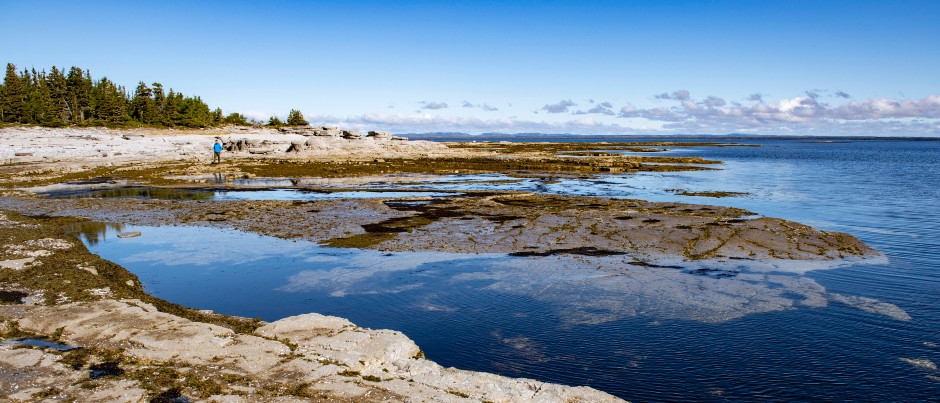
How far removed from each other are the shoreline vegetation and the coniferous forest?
45.0 meters

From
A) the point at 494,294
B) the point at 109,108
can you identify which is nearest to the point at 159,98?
the point at 109,108

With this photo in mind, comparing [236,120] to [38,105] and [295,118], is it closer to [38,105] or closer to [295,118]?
[295,118]

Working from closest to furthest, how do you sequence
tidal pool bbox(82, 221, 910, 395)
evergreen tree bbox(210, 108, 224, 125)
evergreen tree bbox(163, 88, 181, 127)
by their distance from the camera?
tidal pool bbox(82, 221, 910, 395), evergreen tree bbox(163, 88, 181, 127), evergreen tree bbox(210, 108, 224, 125)

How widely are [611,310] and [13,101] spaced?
3824 inches

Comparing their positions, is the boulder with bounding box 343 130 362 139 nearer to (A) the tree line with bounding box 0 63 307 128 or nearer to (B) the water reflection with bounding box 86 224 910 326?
(A) the tree line with bounding box 0 63 307 128

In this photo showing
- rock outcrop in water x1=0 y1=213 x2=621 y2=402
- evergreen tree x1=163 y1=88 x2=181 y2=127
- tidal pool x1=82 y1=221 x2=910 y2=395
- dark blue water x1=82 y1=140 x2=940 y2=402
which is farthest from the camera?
evergreen tree x1=163 y1=88 x2=181 y2=127

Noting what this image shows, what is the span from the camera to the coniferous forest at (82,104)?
261 ft

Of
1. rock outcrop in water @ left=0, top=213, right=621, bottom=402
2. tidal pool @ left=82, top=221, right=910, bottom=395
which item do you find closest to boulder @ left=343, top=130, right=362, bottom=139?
tidal pool @ left=82, top=221, right=910, bottom=395

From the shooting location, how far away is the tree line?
7956cm

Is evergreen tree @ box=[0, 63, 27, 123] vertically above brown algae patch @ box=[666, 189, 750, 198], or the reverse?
evergreen tree @ box=[0, 63, 27, 123]

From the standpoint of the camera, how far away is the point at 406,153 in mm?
74375

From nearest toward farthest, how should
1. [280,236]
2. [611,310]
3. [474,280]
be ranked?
[611,310] < [474,280] < [280,236]

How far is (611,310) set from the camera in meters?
11.5

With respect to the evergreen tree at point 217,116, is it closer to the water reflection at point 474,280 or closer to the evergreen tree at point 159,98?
the evergreen tree at point 159,98
